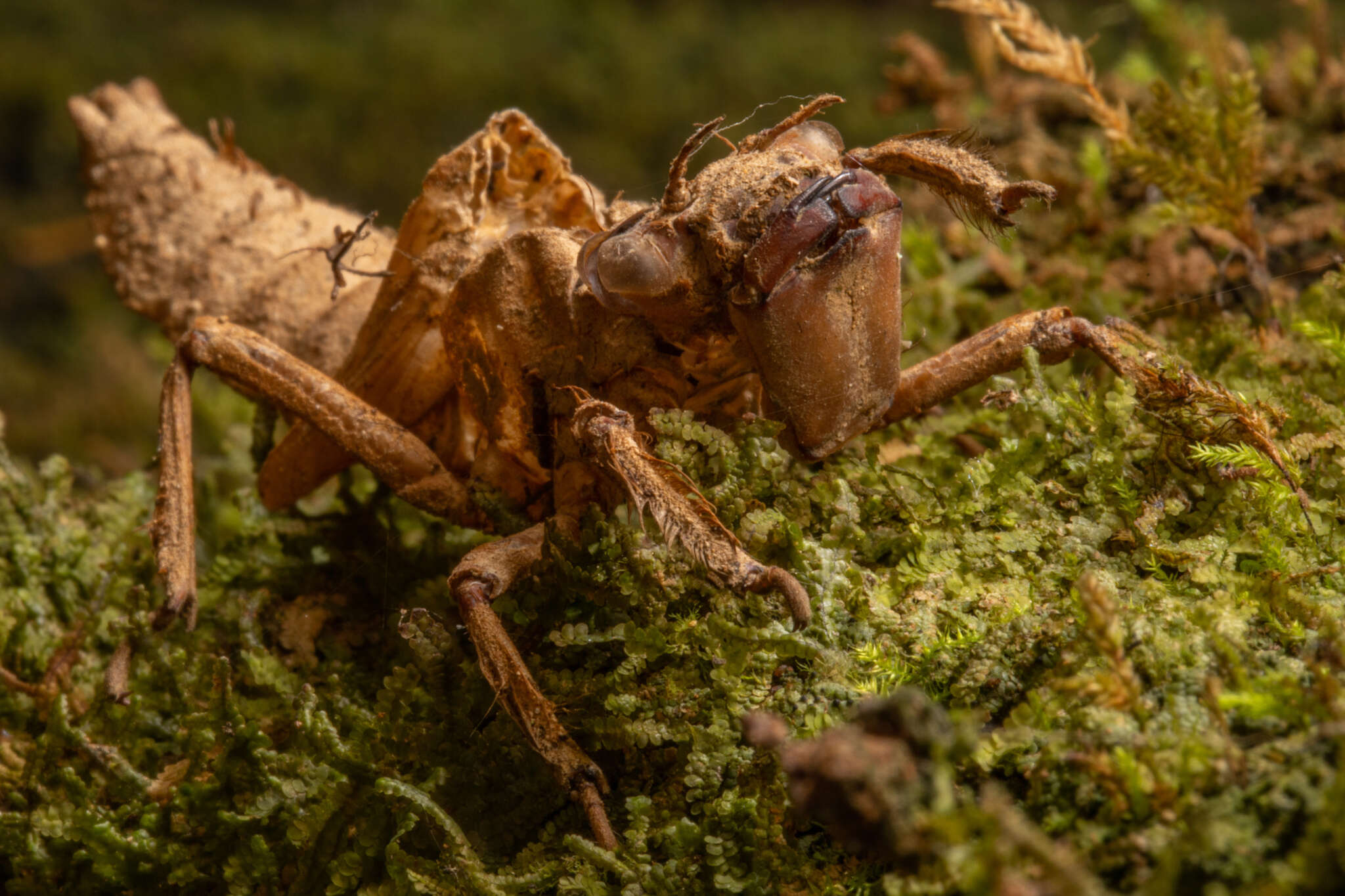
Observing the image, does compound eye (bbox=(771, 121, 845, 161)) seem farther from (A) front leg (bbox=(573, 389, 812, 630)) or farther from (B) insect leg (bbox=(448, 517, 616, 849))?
(B) insect leg (bbox=(448, 517, 616, 849))

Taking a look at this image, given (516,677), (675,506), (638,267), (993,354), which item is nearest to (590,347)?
(638,267)

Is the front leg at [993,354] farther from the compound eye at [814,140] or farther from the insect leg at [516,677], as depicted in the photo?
the insect leg at [516,677]

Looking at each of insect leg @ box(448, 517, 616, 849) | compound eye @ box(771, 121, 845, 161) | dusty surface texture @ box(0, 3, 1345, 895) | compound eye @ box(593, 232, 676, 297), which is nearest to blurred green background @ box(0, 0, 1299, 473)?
dusty surface texture @ box(0, 3, 1345, 895)

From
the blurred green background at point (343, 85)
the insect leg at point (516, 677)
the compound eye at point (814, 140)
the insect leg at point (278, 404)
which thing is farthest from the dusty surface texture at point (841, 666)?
the blurred green background at point (343, 85)

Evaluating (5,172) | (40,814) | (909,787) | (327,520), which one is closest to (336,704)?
Result: (40,814)

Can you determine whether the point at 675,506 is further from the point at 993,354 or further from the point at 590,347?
the point at 993,354

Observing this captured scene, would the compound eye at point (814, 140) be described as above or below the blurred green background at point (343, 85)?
below
